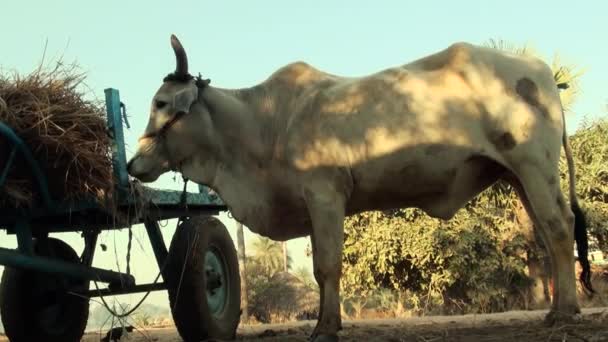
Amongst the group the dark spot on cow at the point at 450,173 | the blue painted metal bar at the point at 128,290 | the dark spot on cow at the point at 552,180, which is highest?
the dark spot on cow at the point at 450,173

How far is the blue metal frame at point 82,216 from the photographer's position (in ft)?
14.8

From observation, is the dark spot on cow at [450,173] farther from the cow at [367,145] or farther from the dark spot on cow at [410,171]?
the dark spot on cow at [410,171]

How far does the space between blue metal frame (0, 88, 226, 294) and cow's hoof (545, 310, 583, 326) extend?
8.35 feet

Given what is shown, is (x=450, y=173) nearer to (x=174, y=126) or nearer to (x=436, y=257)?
(x=174, y=126)

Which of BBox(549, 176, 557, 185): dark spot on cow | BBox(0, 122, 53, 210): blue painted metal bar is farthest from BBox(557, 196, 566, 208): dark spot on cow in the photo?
BBox(0, 122, 53, 210): blue painted metal bar

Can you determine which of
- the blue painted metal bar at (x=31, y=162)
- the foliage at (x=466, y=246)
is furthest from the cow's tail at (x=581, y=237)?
the foliage at (x=466, y=246)

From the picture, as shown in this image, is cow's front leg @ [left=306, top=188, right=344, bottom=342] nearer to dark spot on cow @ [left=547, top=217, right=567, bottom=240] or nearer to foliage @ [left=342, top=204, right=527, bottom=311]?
dark spot on cow @ [left=547, top=217, right=567, bottom=240]

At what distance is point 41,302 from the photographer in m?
5.65

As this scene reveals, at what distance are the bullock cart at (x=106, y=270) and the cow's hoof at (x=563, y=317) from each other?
2165 millimetres

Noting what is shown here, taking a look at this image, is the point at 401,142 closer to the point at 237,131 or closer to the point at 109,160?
the point at 237,131

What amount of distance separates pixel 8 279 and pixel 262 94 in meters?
2.30

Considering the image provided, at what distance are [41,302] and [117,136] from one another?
1.52m

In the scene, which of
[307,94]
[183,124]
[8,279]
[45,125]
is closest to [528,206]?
[307,94]

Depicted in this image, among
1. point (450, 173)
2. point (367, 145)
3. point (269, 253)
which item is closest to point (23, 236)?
point (367, 145)
